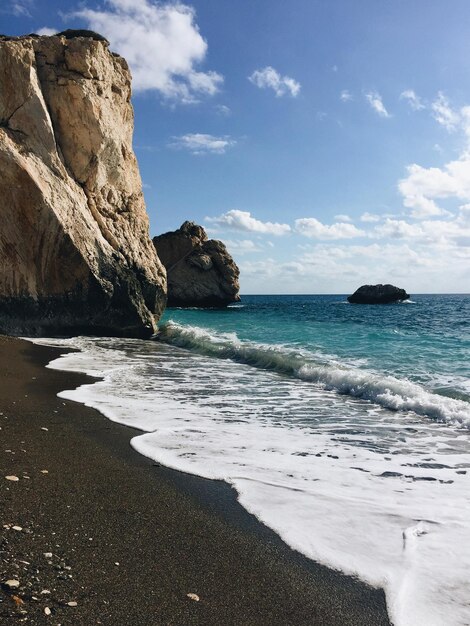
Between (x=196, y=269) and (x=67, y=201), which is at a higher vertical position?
(x=196, y=269)

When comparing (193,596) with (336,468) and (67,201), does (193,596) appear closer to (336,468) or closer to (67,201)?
(336,468)

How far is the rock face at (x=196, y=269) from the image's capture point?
61.4 meters

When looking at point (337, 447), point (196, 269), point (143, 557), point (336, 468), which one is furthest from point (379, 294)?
point (143, 557)

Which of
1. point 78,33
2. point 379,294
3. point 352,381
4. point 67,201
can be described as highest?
point 78,33

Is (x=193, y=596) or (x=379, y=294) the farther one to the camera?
(x=379, y=294)

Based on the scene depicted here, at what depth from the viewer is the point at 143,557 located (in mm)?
3199

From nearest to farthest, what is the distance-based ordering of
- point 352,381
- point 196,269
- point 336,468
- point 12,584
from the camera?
point 12,584 → point 336,468 → point 352,381 → point 196,269

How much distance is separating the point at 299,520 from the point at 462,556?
1252mm

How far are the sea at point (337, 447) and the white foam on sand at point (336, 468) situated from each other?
2cm

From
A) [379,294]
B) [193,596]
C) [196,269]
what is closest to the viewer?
[193,596]

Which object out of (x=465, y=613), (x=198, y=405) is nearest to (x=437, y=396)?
(x=198, y=405)

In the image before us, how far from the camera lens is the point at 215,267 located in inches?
2442

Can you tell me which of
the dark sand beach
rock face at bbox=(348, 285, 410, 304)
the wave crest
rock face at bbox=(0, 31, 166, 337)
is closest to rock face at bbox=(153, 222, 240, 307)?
rock face at bbox=(348, 285, 410, 304)

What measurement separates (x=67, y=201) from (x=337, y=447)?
16290mm
